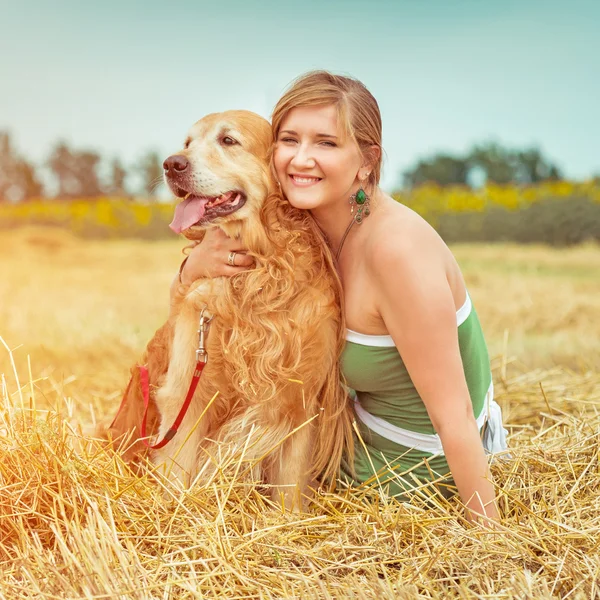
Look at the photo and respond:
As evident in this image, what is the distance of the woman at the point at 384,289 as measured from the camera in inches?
89.7

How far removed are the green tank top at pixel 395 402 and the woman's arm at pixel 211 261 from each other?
1.70ft

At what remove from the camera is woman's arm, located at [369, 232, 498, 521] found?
225cm

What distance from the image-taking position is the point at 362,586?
6.32 feet

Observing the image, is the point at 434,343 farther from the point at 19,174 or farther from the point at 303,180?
the point at 19,174

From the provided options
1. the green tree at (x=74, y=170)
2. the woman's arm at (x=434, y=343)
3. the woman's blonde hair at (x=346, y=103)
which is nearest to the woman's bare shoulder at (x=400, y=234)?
the woman's arm at (x=434, y=343)

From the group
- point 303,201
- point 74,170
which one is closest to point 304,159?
point 303,201

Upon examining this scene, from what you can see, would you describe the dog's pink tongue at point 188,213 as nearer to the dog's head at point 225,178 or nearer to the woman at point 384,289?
the dog's head at point 225,178

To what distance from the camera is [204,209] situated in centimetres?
260

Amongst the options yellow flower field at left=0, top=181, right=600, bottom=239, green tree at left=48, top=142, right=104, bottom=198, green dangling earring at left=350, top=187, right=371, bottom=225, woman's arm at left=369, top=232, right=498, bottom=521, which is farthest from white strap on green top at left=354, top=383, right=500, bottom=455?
green tree at left=48, top=142, right=104, bottom=198

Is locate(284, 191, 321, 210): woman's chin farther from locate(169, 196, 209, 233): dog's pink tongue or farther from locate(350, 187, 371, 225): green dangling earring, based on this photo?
locate(169, 196, 209, 233): dog's pink tongue

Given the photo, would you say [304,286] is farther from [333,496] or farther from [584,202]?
[584,202]

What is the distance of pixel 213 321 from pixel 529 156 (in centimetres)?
1607

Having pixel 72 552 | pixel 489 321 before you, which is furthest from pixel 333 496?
pixel 489 321

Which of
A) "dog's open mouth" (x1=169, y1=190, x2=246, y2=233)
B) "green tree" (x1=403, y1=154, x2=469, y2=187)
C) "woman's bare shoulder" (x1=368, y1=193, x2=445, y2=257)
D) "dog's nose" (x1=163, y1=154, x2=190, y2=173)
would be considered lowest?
"woman's bare shoulder" (x1=368, y1=193, x2=445, y2=257)
